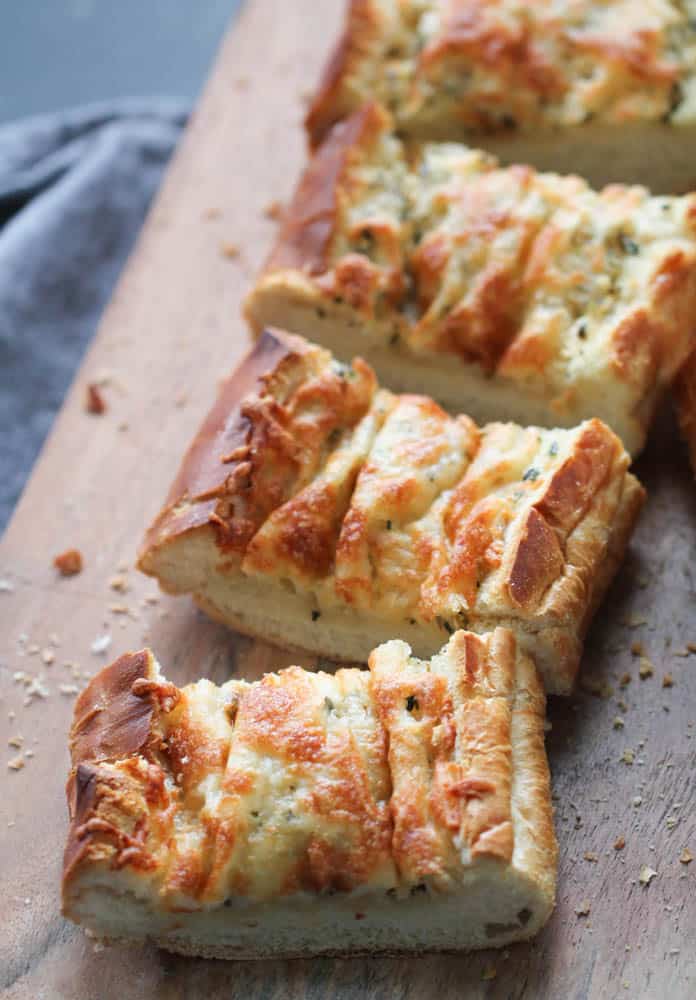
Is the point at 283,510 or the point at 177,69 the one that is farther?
the point at 177,69

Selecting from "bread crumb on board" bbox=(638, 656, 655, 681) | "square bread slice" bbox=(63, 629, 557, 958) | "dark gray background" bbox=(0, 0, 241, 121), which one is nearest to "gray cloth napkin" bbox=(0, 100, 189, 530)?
"dark gray background" bbox=(0, 0, 241, 121)

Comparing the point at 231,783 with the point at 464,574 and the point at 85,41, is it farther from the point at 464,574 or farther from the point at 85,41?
the point at 85,41

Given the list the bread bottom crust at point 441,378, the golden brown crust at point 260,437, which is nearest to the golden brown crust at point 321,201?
the bread bottom crust at point 441,378

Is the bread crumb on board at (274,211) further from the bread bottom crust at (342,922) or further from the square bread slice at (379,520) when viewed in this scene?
the bread bottom crust at (342,922)

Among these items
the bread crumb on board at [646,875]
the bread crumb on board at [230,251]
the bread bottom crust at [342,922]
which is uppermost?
the bread crumb on board at [230,251]

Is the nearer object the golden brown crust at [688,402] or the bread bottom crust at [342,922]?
the bread bottom crust at [342,922]

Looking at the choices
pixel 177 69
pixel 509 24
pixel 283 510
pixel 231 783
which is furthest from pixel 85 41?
pixel 231 783
